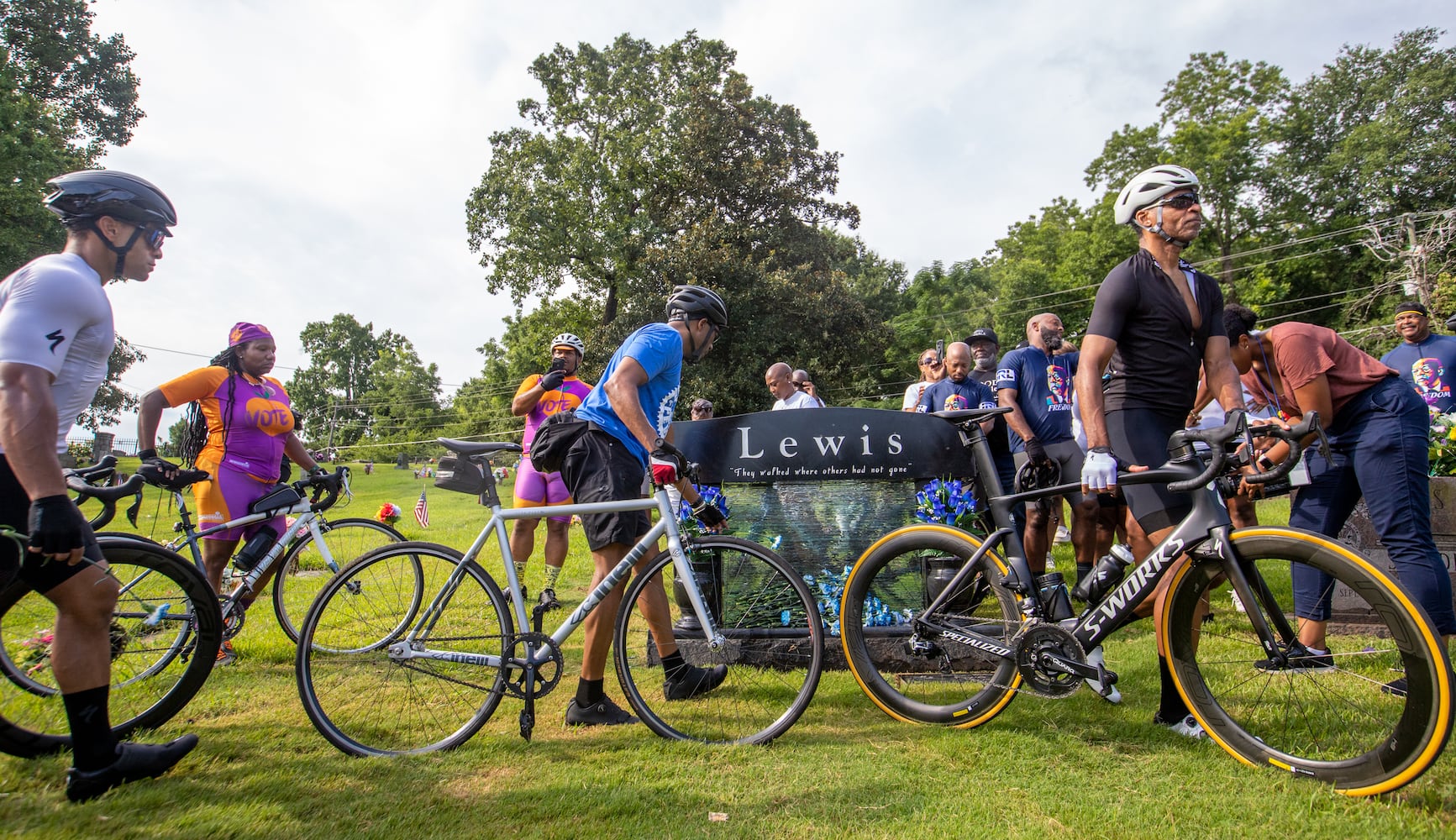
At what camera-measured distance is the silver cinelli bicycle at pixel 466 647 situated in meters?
3.16

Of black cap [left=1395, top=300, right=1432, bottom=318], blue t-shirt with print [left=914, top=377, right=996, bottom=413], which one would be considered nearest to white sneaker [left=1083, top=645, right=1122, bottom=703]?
blue t-shirt with print [left=914, top=377, right=996, bottom=413]

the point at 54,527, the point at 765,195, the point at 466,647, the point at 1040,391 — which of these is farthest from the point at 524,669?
the point at 765,195

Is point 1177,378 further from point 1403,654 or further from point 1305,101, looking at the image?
point 1305,101

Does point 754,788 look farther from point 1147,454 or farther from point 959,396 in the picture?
point 959,396

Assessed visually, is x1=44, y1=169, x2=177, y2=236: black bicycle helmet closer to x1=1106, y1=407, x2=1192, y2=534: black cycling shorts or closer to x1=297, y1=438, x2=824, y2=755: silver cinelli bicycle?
x1=297, y1=438, x2=824, y2=755: silver cinelli bicycle

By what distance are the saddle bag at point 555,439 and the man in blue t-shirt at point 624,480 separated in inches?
1.3

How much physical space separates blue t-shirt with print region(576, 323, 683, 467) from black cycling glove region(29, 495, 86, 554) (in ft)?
6.31

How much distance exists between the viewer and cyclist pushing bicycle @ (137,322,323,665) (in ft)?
14.6

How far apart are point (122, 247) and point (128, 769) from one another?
196cm

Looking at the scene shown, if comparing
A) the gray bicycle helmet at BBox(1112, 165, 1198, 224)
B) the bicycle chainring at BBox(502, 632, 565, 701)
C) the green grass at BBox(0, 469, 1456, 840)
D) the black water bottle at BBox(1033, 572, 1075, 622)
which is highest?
the gray bicycle helmet at BBox(1112, 165, 1198, 224)

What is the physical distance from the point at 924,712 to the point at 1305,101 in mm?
52335

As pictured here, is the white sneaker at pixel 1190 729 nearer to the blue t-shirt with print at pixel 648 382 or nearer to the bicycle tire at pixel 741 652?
the bicycle tire at pixel 741 652

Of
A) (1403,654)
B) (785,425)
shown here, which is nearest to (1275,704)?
(1403,654)

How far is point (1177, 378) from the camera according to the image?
3.12 m
